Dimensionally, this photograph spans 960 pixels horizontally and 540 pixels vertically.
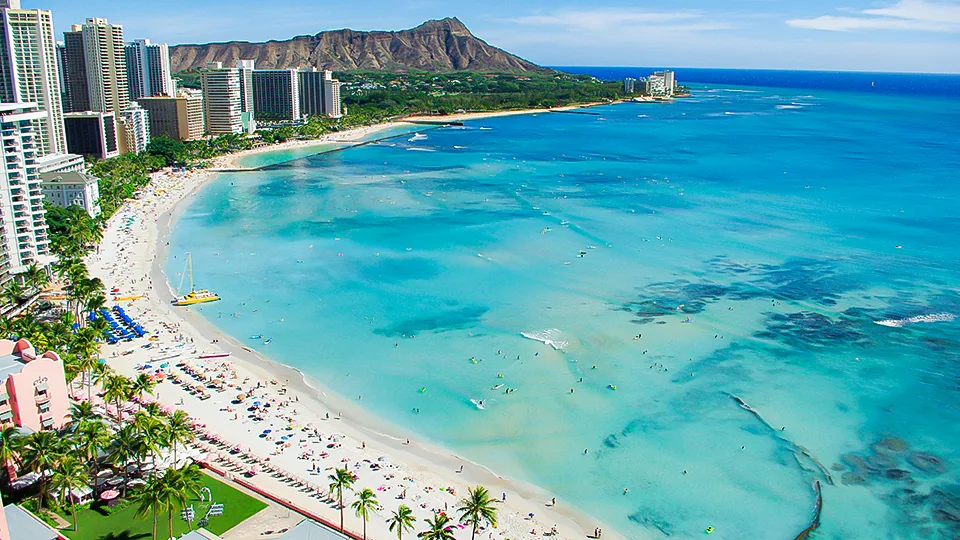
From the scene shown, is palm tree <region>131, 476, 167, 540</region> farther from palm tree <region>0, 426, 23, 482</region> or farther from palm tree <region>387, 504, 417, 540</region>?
palm tree <region>387, 504, 417, 540</region>

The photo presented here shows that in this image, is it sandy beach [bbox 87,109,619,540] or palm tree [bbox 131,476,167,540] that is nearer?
palm tree [bbox 131,476,167,540]

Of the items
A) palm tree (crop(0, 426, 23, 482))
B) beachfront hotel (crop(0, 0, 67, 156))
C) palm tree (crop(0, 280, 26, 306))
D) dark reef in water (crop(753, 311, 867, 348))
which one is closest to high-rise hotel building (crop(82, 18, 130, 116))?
beachfront hotel (crop(0, 0, 67, 156))

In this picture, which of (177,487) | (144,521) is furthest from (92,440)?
(177,487)

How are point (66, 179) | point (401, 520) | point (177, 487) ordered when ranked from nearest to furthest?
point (177, 487), point (401, 520), point (66, 179)

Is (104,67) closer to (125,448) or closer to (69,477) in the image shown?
(125,448)

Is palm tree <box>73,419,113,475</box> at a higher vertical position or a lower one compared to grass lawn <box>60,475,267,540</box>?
higher

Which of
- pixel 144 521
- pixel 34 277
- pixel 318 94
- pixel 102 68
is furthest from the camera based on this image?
pixel 318 94

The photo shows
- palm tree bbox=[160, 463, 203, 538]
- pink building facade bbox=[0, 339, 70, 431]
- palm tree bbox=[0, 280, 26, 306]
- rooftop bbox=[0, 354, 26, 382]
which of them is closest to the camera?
palm tree bbox=[160, 463, 203, 538]

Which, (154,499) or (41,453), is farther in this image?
(41,453)
